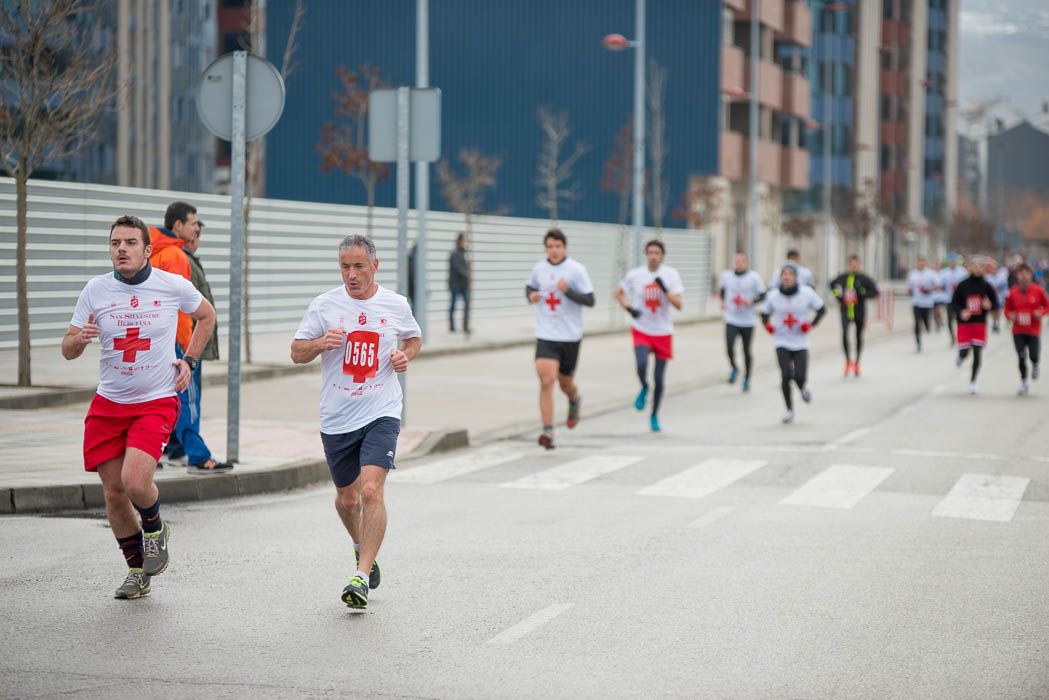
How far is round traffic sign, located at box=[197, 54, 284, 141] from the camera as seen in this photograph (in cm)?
1150

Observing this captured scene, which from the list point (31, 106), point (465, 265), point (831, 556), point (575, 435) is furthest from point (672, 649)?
point (465, 265)

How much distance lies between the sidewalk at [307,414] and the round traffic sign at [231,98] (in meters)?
2.46

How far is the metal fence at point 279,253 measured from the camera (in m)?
22.7

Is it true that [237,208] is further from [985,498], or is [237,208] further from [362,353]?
[985,498]

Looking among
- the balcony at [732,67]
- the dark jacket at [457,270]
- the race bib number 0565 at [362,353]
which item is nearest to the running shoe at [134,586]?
the race bib number 0565 at [362,353]

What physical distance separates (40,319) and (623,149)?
31.6 metres

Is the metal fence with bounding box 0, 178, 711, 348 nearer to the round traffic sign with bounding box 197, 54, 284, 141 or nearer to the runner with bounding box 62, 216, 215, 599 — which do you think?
the round traffic sign with bounding box 197, 54, 284, 141

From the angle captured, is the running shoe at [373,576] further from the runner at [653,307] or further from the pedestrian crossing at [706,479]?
the runner at [653,307]

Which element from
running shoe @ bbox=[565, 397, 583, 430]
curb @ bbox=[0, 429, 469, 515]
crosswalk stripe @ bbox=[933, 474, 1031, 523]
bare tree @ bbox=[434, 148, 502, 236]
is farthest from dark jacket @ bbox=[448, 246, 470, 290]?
crosswalk stripe @ bbox=[933, 474, 1031, 523]

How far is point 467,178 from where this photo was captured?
55312 mm

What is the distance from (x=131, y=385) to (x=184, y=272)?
325 centimetres

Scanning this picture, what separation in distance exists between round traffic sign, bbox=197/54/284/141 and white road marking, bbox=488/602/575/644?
5.40m

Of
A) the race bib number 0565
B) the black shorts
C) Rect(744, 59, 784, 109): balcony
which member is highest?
Rect(744, 59, 784, 109): balcony

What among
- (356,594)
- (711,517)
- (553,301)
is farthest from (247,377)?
(356,594)
